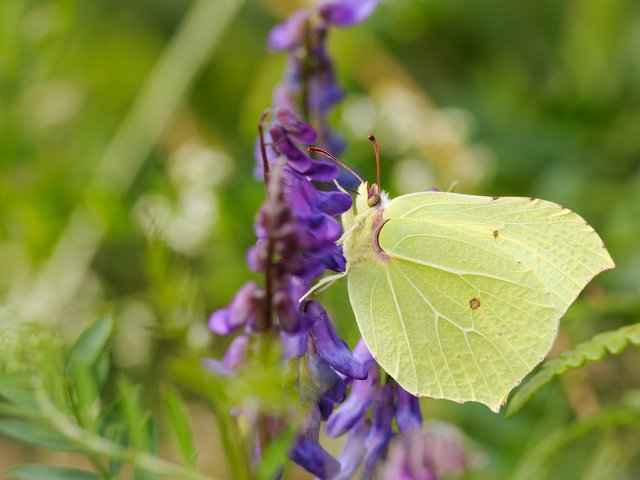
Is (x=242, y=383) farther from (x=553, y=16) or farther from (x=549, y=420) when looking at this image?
(x=553, y=16)

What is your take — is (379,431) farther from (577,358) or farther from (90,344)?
(90,344)

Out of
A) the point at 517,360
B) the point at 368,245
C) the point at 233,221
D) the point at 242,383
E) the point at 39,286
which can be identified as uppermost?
the point at 242,383

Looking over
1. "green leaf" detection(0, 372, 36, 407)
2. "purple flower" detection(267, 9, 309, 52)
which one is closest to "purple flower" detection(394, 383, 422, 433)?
"green leaf" detection(0, 372, 36, 407)

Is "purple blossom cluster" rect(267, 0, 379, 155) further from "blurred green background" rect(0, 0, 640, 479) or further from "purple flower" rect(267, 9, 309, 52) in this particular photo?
"blurred green background" rect(0, 0, 640, 479)

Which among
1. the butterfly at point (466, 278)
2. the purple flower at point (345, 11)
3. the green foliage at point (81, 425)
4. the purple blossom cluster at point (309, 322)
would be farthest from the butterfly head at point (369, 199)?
the green foliage at point (81, 425)

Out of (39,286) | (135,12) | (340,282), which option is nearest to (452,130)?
(340,282)

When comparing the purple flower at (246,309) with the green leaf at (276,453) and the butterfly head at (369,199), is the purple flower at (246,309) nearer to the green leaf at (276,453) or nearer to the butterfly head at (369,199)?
the green leaf at (276,453)
